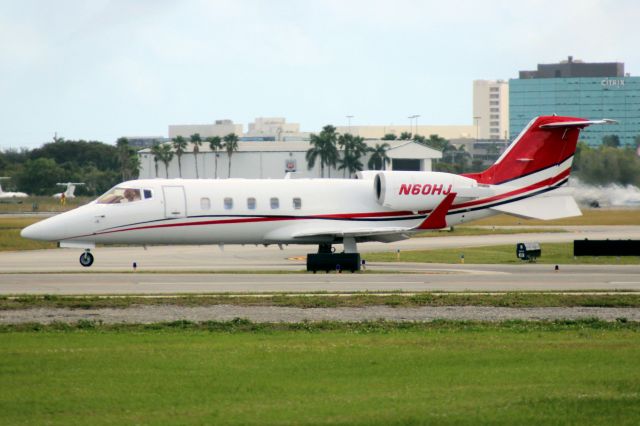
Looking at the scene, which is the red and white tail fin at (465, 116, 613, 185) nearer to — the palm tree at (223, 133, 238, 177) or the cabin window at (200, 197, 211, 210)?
the cabin window at (200, 197, 211, 210)

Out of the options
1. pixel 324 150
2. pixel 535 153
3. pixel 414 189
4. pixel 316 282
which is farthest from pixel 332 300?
pixel 324 150

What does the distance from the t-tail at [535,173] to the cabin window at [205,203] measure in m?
10.00

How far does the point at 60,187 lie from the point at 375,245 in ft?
250

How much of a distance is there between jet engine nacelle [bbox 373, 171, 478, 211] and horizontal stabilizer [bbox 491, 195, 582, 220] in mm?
1813

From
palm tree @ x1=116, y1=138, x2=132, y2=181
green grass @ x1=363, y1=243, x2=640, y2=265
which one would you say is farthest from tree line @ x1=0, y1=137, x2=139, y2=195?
green grass @ x1=363, y1=243, x2=640, y2=265

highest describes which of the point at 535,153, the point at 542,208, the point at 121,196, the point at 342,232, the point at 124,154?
the point at 124,154

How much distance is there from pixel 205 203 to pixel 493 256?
13.5 metres

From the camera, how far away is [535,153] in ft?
131

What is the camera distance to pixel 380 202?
38.5m

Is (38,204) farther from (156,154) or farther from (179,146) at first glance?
(179,146)

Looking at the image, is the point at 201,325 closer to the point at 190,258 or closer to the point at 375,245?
the point at 190,258

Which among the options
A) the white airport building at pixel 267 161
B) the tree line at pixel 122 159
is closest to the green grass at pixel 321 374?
the tree line at pixel 122 159

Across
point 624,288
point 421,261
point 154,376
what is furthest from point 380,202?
point 154,376

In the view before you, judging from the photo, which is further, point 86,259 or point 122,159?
point 122,159
